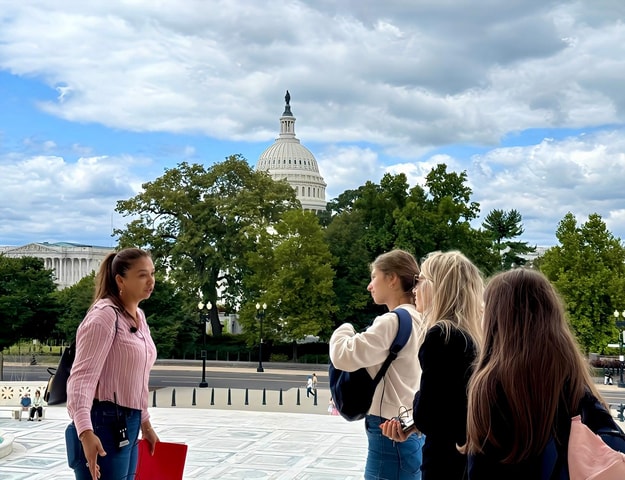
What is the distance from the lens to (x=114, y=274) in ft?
15.2

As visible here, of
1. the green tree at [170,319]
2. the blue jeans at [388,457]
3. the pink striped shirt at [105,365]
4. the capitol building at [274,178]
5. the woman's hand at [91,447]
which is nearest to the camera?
the woman's hand at [91,447]

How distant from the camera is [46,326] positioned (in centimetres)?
4616

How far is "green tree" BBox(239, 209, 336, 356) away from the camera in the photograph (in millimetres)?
44312

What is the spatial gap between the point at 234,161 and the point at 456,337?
4922 cm

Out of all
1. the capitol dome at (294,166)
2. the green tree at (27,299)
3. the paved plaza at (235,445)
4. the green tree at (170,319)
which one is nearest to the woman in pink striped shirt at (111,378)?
the paved plaza at (235,445)

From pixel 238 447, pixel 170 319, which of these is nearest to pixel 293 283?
pixel 170 319

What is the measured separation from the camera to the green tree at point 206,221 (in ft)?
159

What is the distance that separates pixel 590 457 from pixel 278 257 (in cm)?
4264

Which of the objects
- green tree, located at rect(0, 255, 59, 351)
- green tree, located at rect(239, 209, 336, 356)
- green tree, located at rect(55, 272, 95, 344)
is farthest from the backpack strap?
green tree, located at rect(0, 255, 59, 351)

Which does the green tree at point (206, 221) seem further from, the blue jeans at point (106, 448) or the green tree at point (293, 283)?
the blue jeans at point (106, 448)

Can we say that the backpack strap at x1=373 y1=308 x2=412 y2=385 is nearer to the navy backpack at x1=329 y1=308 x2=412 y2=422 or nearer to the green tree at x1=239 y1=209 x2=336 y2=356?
the navy backpack at x1=329 y1=308 x2=412 y2=422

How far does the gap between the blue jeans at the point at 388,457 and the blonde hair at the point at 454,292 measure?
0.83 m

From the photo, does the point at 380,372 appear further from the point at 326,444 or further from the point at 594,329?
the point at 594,329

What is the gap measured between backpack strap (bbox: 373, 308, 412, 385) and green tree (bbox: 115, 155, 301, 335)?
43.5 meters
